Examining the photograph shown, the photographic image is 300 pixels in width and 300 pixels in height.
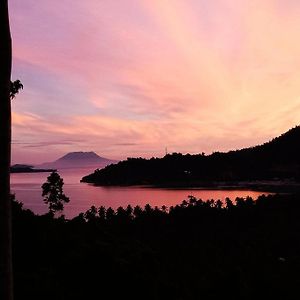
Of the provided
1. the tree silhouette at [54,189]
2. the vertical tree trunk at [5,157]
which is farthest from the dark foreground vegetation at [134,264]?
the tree silhouette at [54,189]

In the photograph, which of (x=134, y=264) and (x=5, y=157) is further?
(x=134, y=264)

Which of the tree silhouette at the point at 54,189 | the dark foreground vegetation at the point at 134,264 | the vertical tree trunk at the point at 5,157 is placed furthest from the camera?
the tree silhouette at the point at 54,189

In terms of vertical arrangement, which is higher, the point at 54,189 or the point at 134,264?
the point at 54,189

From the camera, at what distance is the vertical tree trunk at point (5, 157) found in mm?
4391

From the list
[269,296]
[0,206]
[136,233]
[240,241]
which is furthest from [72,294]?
[136,233]

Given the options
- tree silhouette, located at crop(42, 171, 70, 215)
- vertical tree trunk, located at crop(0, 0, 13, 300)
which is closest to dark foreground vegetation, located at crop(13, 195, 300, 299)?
vertical tree trunk, located at crop(0, 0, 13, 300)

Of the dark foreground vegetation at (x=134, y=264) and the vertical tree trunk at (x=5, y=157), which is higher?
the vertical tree trunk at (x=5, y=157)

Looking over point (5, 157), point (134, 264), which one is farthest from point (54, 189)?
point (5, 157)

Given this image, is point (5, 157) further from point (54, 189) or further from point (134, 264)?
point (54, 189)

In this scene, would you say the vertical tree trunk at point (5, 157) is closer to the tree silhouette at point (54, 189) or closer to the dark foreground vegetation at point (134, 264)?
the dark foreground vegetation at point (134, 264)

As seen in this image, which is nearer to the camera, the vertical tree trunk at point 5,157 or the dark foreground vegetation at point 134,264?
the vertical tree trunk at point 5,157

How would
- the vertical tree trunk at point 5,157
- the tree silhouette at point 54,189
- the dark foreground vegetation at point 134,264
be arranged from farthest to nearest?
the tree silhouette at point 54,189 < the dark foreground vegetation at point 134,264 < the vertical tree trunk at point 5,157

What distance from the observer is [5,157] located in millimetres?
4465

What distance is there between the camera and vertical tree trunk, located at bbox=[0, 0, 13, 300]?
4.39 meters
